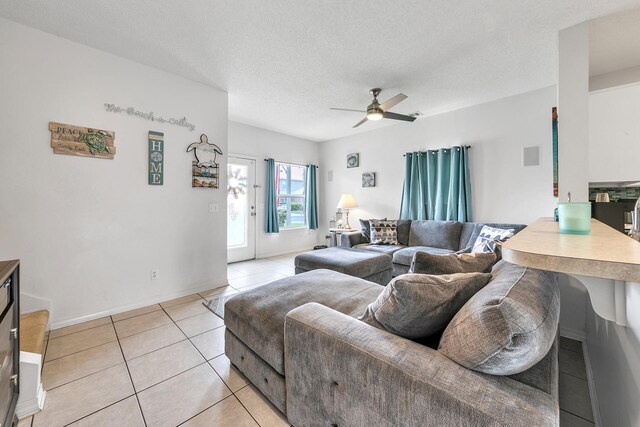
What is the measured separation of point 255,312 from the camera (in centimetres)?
153

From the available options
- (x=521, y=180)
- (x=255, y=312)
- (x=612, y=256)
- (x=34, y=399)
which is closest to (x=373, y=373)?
(x=612, y=256)

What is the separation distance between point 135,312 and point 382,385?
8.85ft

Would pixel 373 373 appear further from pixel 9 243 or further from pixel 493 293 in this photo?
pixel 9 243

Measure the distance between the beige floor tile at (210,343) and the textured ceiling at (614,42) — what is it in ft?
12.5

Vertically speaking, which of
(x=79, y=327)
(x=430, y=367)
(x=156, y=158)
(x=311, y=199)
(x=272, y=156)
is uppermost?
(x=272, y=156)

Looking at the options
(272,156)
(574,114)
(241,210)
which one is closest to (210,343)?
(241,210)

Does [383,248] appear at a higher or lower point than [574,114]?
lower

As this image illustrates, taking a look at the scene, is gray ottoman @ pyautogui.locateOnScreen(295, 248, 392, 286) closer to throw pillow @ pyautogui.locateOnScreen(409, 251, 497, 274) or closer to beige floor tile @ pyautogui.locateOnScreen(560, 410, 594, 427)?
throw pillow @ pyautogui.locateOnScreen(409, 251, 497, 274)

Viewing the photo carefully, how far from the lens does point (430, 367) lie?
0.80 metres

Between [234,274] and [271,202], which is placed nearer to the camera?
[234,274]

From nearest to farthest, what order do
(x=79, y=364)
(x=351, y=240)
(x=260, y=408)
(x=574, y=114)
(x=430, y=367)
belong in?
(x=430, y=367)
(x=260, y=408)
(x=79, y=364)
(x=574, y=114)
(x=351, y=240)

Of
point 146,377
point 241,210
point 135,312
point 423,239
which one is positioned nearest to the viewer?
point 146,377

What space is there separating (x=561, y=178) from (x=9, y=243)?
14.5ft

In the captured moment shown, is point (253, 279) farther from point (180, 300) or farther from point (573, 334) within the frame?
point (573, 334)
